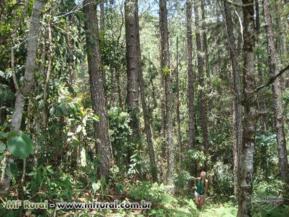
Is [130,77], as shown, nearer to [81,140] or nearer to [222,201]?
[81,140]

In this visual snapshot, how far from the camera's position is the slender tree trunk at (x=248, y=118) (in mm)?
6262

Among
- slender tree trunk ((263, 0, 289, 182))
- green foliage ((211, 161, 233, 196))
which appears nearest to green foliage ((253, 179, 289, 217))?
slender tree trunk ((263, 0, 289, 182))

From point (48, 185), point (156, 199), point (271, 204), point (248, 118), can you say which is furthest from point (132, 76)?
point (248, 118)

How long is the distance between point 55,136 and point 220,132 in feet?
47.1

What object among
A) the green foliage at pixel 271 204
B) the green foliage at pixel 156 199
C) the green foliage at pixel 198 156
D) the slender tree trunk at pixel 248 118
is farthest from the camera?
the green foliage at pixel 198 156

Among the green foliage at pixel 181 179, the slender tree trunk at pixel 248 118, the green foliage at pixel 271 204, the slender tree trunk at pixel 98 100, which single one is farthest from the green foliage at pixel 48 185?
the green foliage at pixel 181 179

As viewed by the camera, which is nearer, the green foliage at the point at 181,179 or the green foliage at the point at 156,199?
the green foliage at the point at 156,199

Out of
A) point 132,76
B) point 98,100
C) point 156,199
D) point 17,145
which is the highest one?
point 132,76

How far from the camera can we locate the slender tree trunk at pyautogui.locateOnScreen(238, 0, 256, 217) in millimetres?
6262

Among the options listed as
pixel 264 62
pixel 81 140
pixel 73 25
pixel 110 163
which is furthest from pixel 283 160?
pixel 264 62

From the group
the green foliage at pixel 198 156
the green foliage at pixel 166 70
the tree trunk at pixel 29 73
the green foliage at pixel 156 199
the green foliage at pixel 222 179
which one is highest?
the green foliage at pixel 166 70

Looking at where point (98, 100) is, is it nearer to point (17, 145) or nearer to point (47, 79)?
point (47, 79)

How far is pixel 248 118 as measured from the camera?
6.35 meters

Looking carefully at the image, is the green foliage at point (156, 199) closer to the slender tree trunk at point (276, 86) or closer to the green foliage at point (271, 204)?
the green foliage at point (271, 204)
